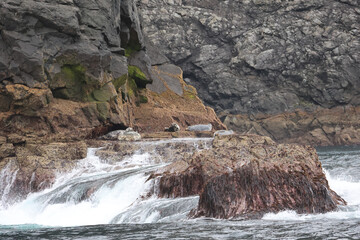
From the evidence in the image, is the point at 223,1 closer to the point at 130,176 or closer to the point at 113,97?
the point at 113,97

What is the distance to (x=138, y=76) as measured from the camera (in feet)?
118

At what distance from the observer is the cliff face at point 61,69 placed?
78.2 ft

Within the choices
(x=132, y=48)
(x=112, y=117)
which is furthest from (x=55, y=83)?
(x=132, y=48)

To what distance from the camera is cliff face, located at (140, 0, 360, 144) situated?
3310 inches

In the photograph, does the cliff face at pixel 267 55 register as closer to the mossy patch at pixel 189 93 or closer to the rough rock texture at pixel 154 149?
the mossy patch at pixel 189 93

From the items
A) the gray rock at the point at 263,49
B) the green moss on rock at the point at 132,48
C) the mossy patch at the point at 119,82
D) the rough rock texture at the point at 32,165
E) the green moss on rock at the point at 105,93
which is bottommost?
the rough rock texture at the point at 32,165

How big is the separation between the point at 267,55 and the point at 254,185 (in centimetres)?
7531

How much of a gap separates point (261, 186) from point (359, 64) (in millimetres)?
76144

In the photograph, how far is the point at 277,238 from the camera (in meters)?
9.71

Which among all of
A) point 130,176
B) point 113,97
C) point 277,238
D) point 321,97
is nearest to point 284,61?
point 321,97

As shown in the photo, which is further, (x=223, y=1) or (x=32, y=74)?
(x=223, y=1)

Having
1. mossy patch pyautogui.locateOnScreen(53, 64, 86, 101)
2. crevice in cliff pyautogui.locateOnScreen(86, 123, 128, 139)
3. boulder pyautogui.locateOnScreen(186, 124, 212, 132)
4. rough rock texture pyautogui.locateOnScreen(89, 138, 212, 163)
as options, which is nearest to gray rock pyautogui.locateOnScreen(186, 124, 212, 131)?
boulder pyautogui.locateOnScreen(186, 124, 212, 132)

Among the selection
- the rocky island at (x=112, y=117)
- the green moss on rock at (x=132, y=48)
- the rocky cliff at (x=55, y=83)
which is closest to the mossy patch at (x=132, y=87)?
the rocky island at (x=112, y=117)

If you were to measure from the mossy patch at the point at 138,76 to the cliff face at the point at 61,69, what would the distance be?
382 centimetres
